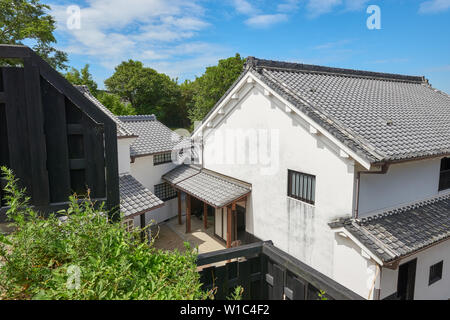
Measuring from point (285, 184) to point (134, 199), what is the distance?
278 inches

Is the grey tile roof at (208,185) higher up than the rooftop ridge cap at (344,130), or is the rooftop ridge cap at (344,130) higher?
the rooftop ridge cap at (344,130)

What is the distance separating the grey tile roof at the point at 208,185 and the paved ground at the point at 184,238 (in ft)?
8.93

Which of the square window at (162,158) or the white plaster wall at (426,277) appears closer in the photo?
the white plaster wall at (426,277)

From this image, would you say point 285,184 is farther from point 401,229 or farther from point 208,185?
point 208,185

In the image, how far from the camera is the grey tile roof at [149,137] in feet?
56.1

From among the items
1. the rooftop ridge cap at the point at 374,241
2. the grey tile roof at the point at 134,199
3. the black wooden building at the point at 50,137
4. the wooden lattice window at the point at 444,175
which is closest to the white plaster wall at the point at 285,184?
the rooftop ridge cap at the point at 374,241

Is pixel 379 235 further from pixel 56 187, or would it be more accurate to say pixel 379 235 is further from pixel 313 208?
pixel 56 187

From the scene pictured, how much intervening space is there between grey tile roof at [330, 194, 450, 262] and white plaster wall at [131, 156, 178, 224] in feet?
38.2

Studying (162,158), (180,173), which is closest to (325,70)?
(180,173)

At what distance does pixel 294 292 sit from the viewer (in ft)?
9.93

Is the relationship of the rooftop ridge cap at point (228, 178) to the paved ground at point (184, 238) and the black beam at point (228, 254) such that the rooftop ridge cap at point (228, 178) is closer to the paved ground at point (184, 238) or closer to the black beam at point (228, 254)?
the paved ground at point (184, 238)

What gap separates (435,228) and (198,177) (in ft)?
36.7
